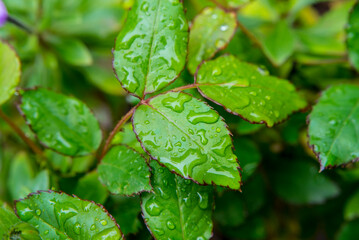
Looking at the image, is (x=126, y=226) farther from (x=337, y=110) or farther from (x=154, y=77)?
(x=337, y=110)

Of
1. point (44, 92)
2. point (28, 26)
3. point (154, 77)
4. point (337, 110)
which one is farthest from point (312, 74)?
point (28, 26)

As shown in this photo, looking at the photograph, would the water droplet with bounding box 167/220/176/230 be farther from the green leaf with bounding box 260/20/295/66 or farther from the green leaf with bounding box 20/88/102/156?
the green leaf with bounding box 260/20/295/66

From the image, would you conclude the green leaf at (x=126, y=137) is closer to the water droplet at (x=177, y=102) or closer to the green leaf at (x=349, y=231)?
the water droplet at (x=177, y=102)

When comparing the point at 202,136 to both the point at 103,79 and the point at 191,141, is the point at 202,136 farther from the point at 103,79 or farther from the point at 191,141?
the point at 103,79

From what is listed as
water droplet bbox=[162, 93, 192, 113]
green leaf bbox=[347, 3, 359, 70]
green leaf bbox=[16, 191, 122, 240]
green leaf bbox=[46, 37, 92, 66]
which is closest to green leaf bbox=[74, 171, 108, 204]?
green leaf bbox=[16, 191, 122, 240]

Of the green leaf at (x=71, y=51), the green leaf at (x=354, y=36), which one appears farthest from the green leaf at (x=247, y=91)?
the green leaf at (x=71, y=51)

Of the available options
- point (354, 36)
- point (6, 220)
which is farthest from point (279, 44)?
point (6, 220)
